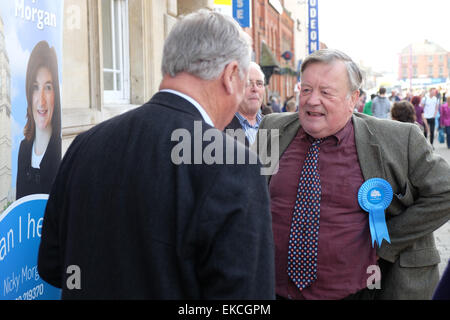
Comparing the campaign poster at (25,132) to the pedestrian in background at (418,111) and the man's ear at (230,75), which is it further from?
the pedestrian in background at (418,111)

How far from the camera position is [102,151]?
1611mm

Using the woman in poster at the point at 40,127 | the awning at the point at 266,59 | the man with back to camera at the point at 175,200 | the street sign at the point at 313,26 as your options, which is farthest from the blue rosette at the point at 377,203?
the street sign at the point at 313,26

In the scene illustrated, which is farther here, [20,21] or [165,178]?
[20,21]

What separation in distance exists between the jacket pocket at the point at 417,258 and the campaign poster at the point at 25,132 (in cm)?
186

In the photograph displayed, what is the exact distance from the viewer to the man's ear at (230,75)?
1632 millimetres

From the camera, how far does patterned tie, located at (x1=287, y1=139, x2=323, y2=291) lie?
8.04 feet

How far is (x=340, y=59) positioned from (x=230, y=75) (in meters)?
1.10

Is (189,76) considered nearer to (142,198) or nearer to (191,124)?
(191,124)

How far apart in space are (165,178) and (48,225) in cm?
57

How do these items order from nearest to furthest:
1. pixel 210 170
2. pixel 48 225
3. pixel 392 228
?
pixel 210 170, pixel 48 225, pixel 392 228

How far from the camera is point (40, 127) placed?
2.85 meters

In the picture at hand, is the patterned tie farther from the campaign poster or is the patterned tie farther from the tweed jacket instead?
the campaign poster

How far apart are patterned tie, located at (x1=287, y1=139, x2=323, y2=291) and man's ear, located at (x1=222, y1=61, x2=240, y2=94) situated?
995 millimetres
